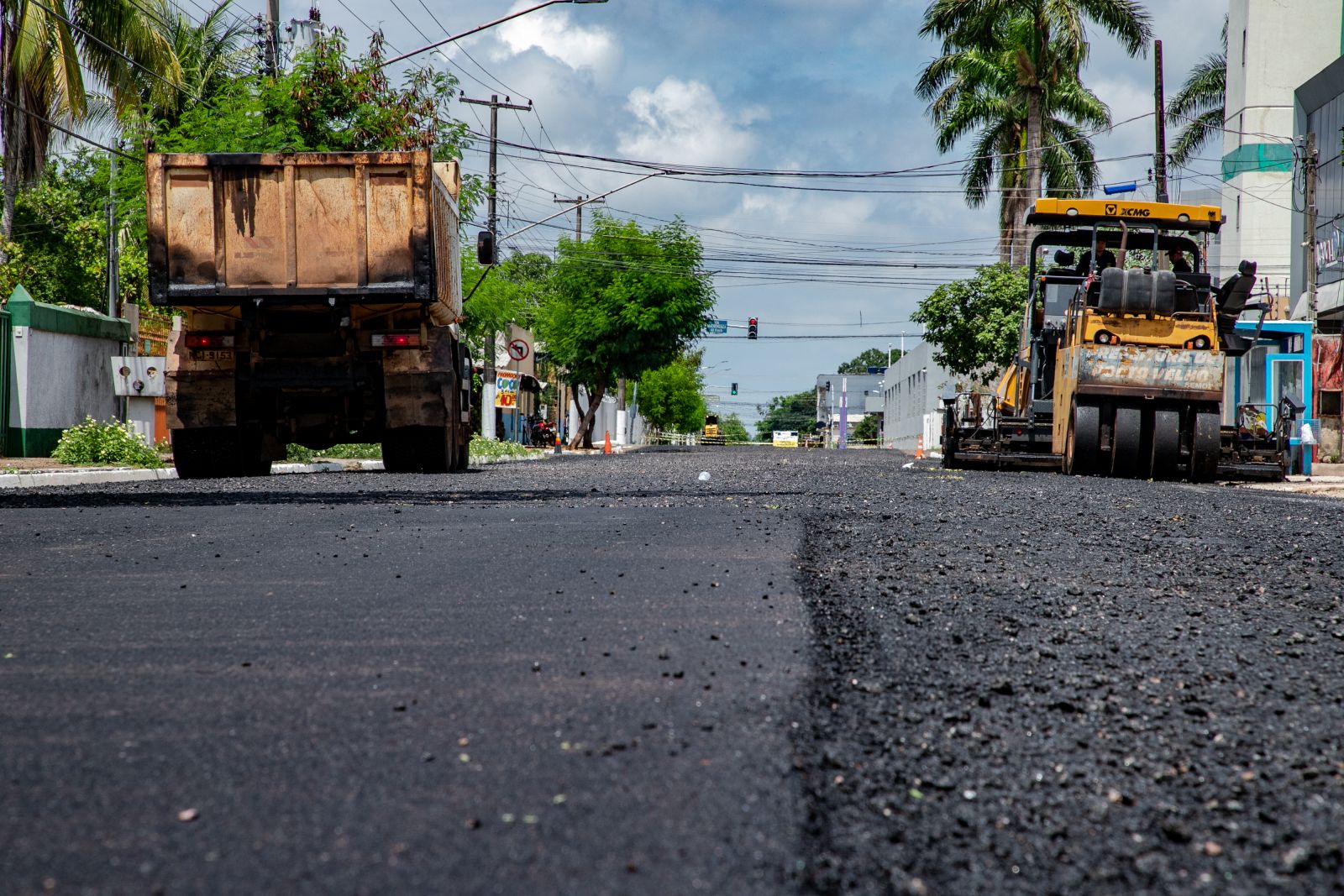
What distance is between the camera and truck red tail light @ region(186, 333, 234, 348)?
14539 mm

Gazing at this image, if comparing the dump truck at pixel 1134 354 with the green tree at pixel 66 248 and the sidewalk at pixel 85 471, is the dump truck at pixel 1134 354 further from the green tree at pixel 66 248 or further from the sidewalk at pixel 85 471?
the green tree at pixel 66 248

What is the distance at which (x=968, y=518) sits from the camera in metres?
9.31

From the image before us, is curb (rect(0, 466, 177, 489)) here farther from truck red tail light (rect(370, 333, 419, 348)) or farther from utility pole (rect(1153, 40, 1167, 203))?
utility pole (rect(1153, 40, 1167, 203))

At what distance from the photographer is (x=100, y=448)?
60.4ft

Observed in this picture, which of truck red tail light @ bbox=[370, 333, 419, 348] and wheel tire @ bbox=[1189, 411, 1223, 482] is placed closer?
truck red tail light @ bbox=[370, 333, 419, 348]

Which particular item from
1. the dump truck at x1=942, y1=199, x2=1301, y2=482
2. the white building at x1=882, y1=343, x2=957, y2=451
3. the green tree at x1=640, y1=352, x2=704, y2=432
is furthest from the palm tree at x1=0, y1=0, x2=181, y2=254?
the green tree at x1=640, y1=352, x2=704, y2=432

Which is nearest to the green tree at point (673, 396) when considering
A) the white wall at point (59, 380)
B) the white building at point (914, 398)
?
the white building at point (914, 398)

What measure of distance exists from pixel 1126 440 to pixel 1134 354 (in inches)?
43.6

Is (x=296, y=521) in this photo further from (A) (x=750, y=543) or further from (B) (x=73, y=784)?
(B) (x=73, y=784)

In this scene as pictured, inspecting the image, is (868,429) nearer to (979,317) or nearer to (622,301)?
(622,301)

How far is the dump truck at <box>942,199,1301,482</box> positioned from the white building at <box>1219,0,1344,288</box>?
1251 inches

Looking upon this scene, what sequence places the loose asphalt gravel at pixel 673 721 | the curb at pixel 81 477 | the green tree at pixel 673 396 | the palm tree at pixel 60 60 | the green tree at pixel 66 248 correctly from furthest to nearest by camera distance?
the green tree at pixel 673 396 < the green tree at pixel 66 248 < the palm tree at pixel 60 60 < the curb at pixel 81 477 < the loose asphalt gravel at pixel 673 721

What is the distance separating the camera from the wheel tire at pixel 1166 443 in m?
16.8

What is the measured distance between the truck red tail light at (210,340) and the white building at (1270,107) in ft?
136
